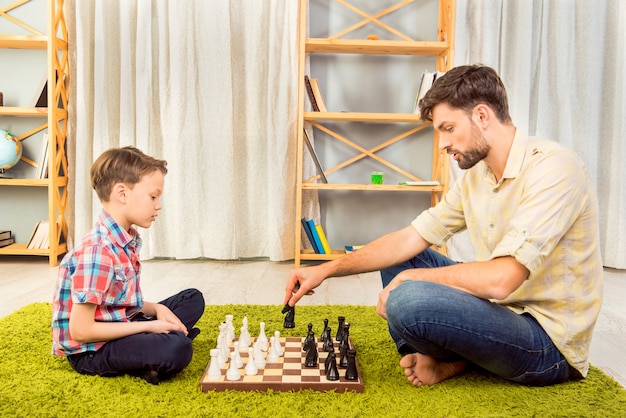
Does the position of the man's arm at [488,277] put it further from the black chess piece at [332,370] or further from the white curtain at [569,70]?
the white curtain at [569,70]

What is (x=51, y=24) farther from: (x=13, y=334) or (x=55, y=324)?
(x=55, y=324)

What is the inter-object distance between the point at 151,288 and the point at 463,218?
6.10 feet

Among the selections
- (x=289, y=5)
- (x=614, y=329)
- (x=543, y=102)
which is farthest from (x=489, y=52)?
(x=614, y=329)

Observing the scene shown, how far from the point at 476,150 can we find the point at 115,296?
1156mm

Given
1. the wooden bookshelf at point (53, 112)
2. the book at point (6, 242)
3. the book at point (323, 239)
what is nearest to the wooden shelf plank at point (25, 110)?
the wooden bookshelf at point (53, 112)

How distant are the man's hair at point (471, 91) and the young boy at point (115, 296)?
0.92m

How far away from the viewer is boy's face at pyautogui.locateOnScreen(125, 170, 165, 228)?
1847 mm

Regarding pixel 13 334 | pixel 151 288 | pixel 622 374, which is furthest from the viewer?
pixel 151 288

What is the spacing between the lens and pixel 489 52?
13.2 feet

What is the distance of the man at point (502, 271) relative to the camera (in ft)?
5.10

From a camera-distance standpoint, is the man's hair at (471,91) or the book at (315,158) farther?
the book at (315,158)

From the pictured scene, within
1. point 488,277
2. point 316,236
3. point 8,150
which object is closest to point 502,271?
point 488,277

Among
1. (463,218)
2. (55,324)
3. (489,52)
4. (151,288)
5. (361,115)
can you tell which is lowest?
(151,288)

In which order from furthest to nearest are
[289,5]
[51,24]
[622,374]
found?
[289,5] → [51,24] → [622,374]
